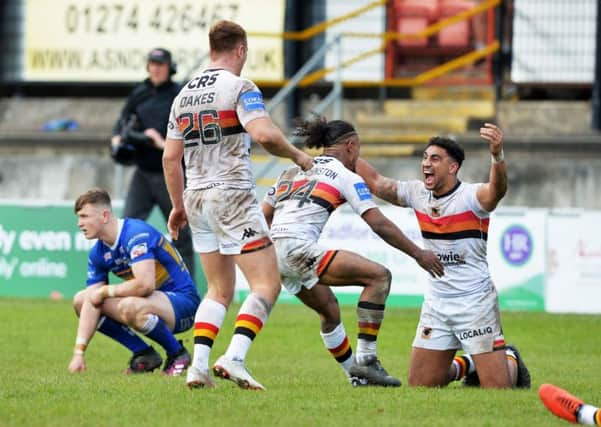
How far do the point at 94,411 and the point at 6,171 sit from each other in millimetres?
14104

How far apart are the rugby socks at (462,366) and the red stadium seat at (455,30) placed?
12525 millimetres

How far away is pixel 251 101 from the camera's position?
8.45 m

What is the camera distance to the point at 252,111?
27.6 ft

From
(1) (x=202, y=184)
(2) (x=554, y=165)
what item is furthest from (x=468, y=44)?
(1) (x=202, y=184)

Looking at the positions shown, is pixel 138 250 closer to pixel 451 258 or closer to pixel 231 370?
pixel 231 370

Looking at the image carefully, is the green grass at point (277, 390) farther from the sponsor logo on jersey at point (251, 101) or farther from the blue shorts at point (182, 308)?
the sponsor logo on jersey at point (251, 101)

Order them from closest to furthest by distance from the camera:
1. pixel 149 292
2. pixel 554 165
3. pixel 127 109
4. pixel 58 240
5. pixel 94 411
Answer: pixel 94 411, pixel 149 292, pixel 127 109, pixel 58 240, pixel 554 165

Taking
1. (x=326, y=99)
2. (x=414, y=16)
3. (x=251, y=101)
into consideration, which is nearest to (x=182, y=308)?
(x=251, y=101)

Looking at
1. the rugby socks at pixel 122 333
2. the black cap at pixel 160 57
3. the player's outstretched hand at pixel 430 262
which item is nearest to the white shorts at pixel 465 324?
the player's outstretched hand at pixel 430 262

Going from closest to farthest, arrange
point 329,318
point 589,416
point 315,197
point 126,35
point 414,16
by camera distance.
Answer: point 589,416
point 315,197
point 329,318
point 414,16
point 126,35

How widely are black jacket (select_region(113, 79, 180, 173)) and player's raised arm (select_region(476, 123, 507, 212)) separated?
582cm

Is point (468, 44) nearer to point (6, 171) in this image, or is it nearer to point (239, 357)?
point (6, 171)

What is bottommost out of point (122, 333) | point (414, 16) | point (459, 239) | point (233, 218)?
point (122, 333)

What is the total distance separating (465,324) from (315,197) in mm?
1246
